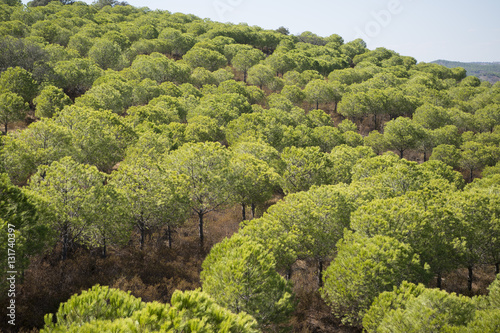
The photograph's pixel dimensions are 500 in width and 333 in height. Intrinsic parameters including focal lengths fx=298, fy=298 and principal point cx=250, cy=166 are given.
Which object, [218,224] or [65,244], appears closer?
[65,244]

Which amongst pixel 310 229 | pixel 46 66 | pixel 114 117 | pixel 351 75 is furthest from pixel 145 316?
pixel 351 75

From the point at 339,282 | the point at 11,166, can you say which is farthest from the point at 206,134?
the point at 339,282

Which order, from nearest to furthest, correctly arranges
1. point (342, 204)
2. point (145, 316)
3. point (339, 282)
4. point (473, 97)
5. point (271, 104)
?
point (145, 316) < point (339, 282) < point (342, 204) < point (271, 104) < point (473, 97)

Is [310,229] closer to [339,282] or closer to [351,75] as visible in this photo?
[339,282]

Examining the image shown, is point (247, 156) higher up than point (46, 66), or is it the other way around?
point (46, 66)

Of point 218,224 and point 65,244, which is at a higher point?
point 65,244

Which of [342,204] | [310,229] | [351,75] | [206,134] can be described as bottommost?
[310,229]

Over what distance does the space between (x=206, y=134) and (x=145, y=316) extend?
46902 mm

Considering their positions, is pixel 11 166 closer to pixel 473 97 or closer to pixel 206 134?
pixel 206 134

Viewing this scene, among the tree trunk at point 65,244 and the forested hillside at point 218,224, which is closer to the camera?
the forested hillside at point 218,224

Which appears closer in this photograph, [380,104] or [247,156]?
[247,156]

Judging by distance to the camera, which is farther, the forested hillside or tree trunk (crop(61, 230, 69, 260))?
tree trunk (crop(61, 230, 69, 260))

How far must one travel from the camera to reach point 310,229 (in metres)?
30.8

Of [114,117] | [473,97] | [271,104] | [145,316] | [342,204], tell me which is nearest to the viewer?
[145,316]
